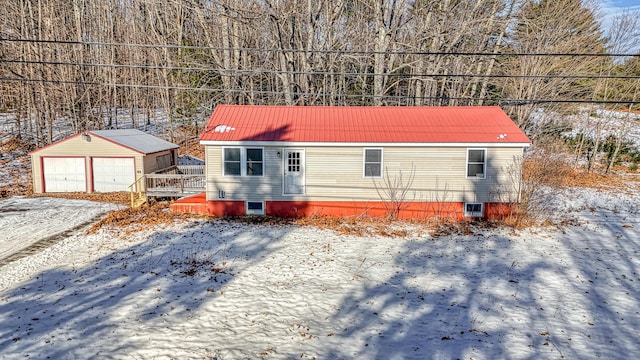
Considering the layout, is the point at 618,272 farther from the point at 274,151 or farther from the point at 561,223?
the point at 274,151

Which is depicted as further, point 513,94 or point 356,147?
point 513,94

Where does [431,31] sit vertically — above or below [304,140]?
above

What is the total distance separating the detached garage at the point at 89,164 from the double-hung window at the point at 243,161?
7.61 m

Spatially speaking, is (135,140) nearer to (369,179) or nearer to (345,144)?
(345,144)

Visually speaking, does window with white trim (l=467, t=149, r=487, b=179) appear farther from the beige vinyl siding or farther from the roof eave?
the roof eave

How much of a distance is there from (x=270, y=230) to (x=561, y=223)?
11.9 meters

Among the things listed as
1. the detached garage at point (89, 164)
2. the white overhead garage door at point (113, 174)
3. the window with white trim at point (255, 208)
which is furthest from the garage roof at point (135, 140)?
the window with white trim at point (255, 208)

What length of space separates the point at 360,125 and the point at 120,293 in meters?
11.1

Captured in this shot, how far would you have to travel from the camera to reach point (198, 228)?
14.1 meters

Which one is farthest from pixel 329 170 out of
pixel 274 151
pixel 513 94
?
pixel 513 94

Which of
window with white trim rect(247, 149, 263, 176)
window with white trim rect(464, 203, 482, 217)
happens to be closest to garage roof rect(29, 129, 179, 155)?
window with white trim rect(247, 149, 263, 176)

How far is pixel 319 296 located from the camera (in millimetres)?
8945

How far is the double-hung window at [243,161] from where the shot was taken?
15.3 metres

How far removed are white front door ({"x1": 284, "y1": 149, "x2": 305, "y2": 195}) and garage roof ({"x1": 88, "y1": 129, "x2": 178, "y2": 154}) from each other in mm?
9618
